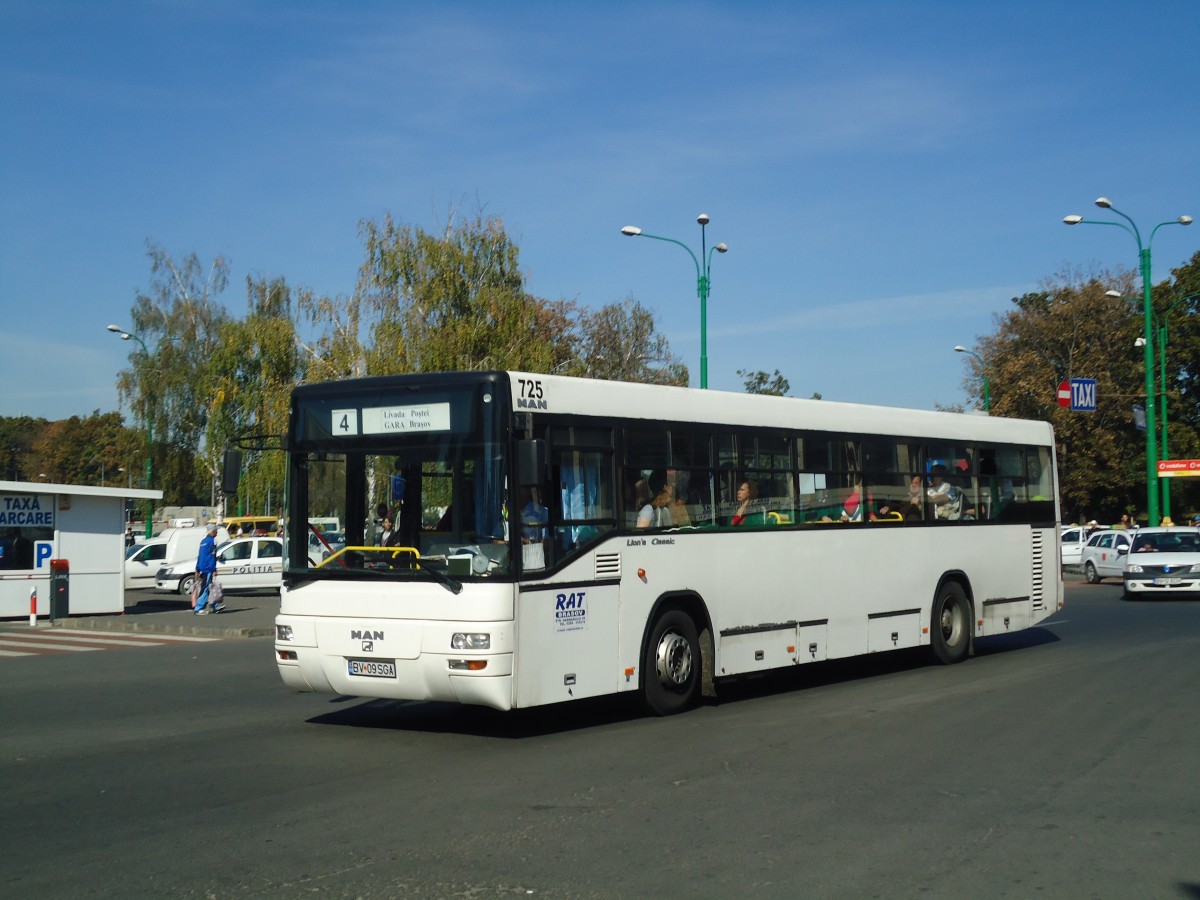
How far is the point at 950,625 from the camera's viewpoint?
52.4 feet

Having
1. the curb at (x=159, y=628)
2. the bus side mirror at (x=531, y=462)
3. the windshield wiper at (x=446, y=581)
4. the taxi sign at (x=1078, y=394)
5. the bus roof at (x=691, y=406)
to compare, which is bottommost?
the curb at (x=159, y=628)

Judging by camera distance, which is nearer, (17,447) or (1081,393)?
(1081,393)

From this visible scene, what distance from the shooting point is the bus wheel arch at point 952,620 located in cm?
1550

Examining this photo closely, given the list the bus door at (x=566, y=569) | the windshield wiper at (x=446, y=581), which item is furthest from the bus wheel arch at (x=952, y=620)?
the windshield wiper at (x=446, y=581)

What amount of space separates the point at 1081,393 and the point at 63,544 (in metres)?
30.6

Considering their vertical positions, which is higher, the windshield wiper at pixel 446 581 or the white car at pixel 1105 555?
the windshield wiper at pixel 446 581

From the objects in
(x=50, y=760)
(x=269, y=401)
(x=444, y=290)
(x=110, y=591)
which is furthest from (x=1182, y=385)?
(x=50, y=760)

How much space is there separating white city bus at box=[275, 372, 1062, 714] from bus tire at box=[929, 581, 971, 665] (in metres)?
1.33

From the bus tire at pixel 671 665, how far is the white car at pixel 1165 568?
2049 centimetres

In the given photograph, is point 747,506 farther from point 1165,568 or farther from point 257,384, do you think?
point 257,384

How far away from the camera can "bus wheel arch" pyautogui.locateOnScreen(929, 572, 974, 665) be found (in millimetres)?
15500

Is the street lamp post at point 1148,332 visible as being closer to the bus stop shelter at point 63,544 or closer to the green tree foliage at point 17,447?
the bus stop shelter at point 63,544

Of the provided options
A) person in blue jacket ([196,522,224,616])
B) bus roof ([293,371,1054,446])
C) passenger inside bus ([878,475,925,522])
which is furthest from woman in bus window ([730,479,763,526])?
person in blue jacket ([196,522,224,616])

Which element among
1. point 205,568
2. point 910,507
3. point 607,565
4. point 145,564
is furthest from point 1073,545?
point 607,565
